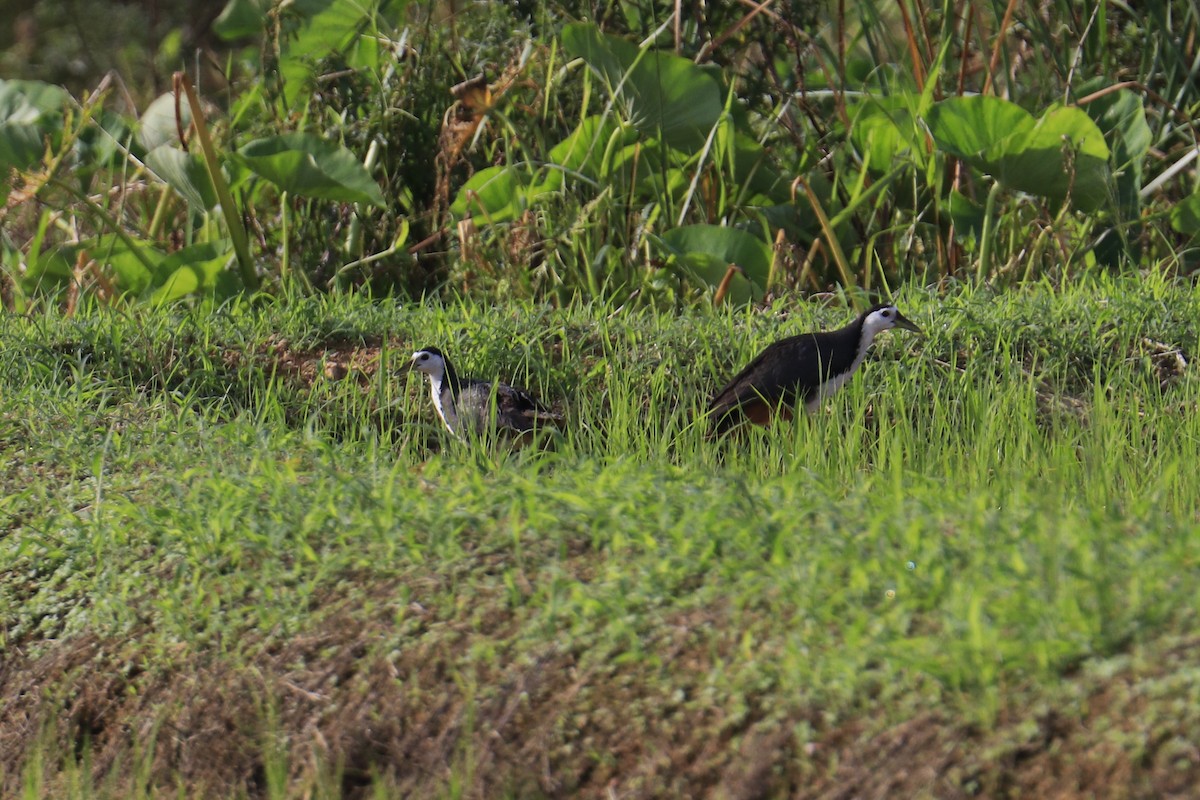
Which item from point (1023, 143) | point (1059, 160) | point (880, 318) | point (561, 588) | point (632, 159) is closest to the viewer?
point (561, 588)

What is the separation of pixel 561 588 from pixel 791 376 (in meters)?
1.88

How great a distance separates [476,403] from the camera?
4.58 m

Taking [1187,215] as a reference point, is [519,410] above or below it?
below

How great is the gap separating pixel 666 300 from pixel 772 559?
3351 mm

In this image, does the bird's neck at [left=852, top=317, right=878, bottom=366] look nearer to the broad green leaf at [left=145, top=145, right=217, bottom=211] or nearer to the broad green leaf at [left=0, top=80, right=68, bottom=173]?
the broad green leaf at [left=145, top=145, right=217, bottom=211]

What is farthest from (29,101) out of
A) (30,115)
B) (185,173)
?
(185,173)

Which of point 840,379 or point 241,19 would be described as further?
point 241,19

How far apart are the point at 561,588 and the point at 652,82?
3.30 m

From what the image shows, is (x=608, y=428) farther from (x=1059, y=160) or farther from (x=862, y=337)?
(x=1059, y=160)

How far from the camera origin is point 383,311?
552cm

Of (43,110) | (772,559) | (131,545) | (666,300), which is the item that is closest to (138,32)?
(43,110)

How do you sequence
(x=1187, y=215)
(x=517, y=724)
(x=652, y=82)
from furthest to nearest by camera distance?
(x=1187, y=215)
(x=652, y=82)
(x=517, y=724)

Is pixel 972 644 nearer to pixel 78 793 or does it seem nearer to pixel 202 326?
pixel 78 793

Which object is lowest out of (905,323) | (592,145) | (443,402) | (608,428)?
(608,428)
